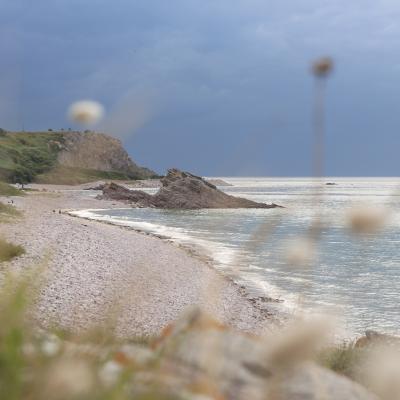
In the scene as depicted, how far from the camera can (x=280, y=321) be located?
40.9 feet

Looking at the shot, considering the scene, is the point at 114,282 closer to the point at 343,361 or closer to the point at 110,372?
the point at 343,361

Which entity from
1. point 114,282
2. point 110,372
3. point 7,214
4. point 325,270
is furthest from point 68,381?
point 7,214

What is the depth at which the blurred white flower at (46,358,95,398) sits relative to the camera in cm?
177

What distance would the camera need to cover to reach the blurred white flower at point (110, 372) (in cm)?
212

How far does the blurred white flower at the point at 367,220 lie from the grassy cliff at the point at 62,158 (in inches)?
46.9

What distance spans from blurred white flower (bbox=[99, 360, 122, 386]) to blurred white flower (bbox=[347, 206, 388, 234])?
1.07 m

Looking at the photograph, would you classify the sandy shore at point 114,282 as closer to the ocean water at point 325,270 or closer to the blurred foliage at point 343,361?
the ocean water at point 325,270

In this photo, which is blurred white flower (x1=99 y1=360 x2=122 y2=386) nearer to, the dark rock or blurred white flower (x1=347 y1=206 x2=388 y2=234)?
blurred white flower (x1=347 y1=206 x2=388 y2=234)

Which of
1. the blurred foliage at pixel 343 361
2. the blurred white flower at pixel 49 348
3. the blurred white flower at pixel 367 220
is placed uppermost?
the blurred white flower at pixel 367 220

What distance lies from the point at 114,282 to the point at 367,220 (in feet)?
40.2

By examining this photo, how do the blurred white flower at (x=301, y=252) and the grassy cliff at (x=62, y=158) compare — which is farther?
the grassy cliff at (x=62, y=158)

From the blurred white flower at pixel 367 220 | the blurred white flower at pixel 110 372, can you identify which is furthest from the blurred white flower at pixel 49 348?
the blurred white flower at pixel 367 220

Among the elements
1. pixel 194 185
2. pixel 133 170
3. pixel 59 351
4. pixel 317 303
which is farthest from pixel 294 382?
pixel 133 170

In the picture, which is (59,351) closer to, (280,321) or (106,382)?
(106,382)
